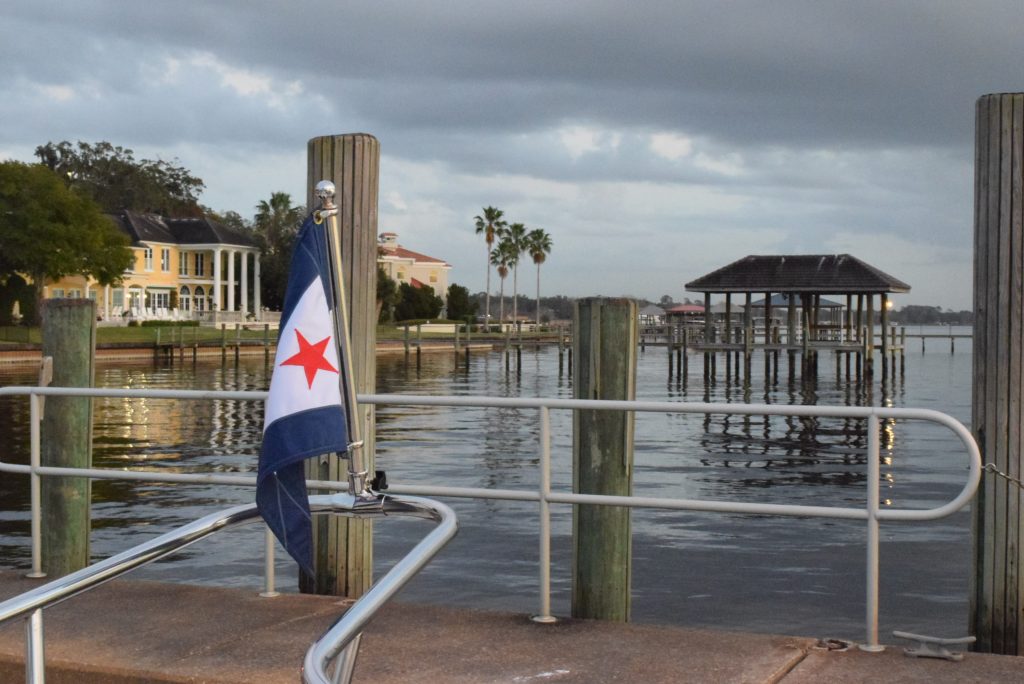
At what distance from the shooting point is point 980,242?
5305 mm

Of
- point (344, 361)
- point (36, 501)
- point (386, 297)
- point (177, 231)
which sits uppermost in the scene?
point (177, 231)

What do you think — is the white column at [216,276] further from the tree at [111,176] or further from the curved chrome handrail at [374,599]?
the curved chrome handrail at [374,599]

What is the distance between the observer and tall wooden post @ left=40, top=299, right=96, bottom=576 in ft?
21.7

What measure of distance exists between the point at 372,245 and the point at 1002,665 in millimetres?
3466

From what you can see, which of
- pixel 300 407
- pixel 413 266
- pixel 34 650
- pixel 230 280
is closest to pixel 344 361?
pixel 300 407

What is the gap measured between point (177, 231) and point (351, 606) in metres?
92.1

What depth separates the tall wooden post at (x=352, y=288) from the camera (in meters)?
6.07

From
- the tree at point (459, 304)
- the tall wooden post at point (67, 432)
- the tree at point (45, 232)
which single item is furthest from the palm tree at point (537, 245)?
the tall wooden post at point (67, 432)

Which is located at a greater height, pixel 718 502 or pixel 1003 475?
pixel 1003 475

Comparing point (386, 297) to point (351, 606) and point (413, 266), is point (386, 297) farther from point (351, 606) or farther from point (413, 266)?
point (351, 606)

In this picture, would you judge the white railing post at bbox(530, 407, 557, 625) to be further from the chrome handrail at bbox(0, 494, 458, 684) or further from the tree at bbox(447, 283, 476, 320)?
the tree at bbox(447, 283, 476, 320)

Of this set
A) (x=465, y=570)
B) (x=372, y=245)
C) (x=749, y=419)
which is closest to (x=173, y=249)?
(x=749, y=419)

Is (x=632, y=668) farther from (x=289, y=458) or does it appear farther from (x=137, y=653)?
(x=289, y=458)

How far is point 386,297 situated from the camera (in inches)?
3593
